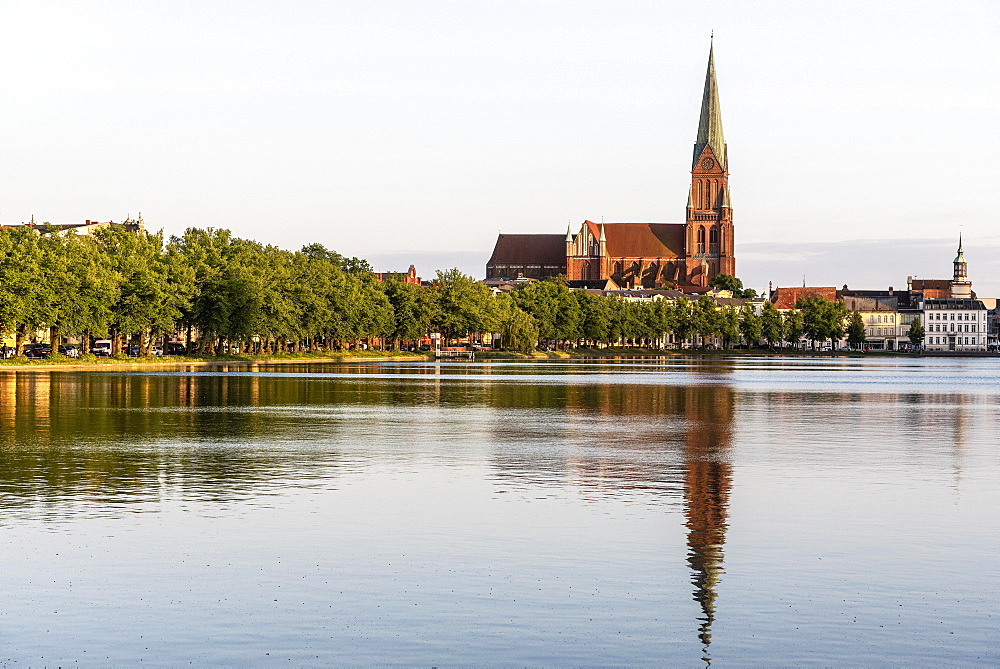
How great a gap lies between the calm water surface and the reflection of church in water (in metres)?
0.12

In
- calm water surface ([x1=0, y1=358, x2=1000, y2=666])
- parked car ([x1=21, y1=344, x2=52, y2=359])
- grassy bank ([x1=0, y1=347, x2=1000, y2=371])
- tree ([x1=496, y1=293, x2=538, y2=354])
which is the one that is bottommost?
calm water surface ([x1=0, y1=358, x2=1000, y2=666])

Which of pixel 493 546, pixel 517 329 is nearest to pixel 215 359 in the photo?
pixel 517 329

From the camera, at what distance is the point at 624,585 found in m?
17.7

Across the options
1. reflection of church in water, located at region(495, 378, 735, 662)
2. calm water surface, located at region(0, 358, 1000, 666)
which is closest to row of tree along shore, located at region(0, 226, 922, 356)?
reflection of church in water, located at region(495, 378, 735, 662)

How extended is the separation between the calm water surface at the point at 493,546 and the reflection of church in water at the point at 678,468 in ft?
0.39

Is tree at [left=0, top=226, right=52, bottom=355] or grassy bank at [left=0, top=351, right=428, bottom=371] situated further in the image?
grassy bank at [left=0, top=351, right=428, bottom=371]

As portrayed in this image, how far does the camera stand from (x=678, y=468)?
3256 centimetres

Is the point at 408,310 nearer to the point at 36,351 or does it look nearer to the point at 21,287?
the point at 36,351

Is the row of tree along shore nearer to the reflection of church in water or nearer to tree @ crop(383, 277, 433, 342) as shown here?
tree @ crop(383, 277, 433, 342)

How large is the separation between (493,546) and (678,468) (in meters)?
12.7

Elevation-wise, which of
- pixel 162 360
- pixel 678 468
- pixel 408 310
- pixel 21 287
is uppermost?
pixel 21 287

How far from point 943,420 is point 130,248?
3420 inches

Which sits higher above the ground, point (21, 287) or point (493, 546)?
point (21, 287)

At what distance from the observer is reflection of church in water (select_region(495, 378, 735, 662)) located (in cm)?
1970
